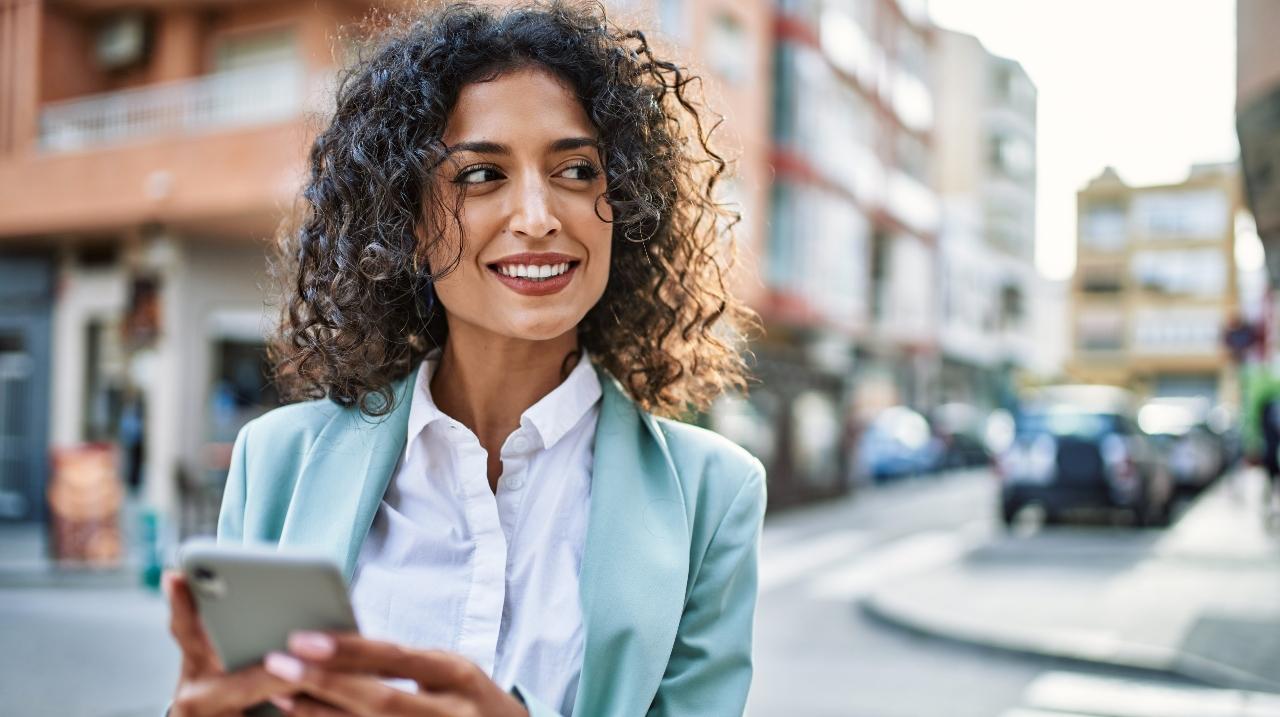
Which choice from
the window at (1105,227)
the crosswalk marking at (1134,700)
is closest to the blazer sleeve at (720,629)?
the crosswalk marking at (1134,700)

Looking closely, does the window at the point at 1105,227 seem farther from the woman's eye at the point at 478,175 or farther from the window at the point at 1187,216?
the woman's eye at the point at 478,175

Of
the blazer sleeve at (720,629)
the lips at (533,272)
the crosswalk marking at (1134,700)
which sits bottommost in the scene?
the crosswalk marking at (1134,700)

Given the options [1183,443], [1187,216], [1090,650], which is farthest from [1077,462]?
[1187,216]

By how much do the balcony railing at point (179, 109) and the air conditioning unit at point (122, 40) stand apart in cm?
69

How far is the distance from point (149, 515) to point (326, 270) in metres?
8.89

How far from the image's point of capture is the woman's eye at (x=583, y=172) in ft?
6.22

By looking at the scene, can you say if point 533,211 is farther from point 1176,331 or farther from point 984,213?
point 1176,331

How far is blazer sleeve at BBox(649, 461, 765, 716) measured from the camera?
1.73 m

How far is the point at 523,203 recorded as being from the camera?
71.1 inches

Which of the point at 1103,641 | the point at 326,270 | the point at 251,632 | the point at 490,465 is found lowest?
the point at 1103,641

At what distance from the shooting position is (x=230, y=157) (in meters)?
14.9

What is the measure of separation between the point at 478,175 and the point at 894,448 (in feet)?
83.0

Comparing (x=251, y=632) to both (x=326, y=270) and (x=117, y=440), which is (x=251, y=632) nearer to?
(x=326, y=270)

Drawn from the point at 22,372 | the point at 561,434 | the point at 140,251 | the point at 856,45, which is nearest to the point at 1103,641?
the point at 561,434
